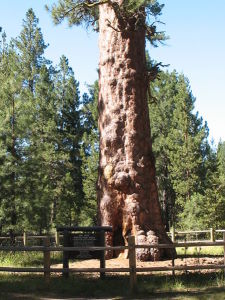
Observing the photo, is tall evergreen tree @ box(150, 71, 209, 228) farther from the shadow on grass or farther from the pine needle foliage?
the shadow on grass

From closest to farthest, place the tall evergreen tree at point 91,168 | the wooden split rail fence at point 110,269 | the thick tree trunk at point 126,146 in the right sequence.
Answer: the wooden split rail fence at point 110,269 → the thick tree trunk at point 126,146 → the tall evergreen tree at point 91,168

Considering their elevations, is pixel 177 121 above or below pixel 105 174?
above

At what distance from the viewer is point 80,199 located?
35.5 m

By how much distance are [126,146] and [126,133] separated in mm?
372

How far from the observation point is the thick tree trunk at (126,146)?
12.0 m

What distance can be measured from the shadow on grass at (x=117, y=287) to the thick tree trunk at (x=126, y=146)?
2979mm

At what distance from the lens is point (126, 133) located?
12.3m

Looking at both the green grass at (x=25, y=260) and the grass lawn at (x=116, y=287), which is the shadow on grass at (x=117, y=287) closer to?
the grass lawn at (x=116, y=287)

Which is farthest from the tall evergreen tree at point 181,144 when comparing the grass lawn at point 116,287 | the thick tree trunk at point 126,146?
the grass lawn at point 116,287

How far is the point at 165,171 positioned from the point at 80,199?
34.0 feet

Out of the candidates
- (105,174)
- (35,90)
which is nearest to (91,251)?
(105,174)

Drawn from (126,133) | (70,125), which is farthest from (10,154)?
(70,125)

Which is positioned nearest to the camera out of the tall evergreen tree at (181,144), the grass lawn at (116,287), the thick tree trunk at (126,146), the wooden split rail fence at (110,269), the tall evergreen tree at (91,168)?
the grass lawn at (116,287)

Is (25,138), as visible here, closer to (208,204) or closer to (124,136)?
(124,136)
